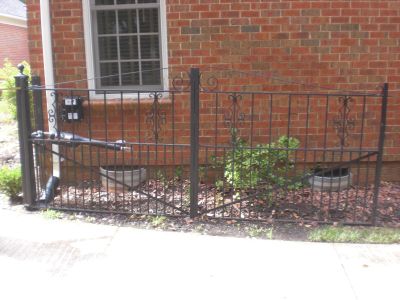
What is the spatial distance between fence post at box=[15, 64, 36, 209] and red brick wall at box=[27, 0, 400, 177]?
0.91 metres

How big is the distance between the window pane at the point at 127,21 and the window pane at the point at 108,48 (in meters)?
0.17

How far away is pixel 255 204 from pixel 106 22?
8.95ft

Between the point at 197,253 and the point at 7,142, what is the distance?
5491mm

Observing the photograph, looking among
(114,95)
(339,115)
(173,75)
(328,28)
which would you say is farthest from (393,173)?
(114,95)

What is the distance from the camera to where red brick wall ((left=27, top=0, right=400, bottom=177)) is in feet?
17.8

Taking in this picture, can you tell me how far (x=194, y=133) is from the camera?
4.60 meters

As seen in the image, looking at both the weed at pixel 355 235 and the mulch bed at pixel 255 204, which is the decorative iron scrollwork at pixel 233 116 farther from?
the weed at pixel 355 235

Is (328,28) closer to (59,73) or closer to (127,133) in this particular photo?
(127,133)

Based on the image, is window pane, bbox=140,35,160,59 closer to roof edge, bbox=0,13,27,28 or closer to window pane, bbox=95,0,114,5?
window pane, bbox=95,0,114,5

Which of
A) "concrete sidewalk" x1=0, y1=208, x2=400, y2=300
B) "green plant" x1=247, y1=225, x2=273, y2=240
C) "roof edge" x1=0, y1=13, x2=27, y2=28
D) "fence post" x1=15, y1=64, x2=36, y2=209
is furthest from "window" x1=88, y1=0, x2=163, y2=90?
"roof edge" x1=0, y1=13, x2=27, y2=28

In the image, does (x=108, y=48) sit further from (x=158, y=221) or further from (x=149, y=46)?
(x=158, y=221)

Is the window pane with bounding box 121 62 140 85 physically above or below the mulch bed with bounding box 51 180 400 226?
above

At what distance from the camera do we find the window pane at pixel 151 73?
5844mm

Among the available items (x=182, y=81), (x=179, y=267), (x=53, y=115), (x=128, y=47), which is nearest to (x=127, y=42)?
(x=128, y=47)
